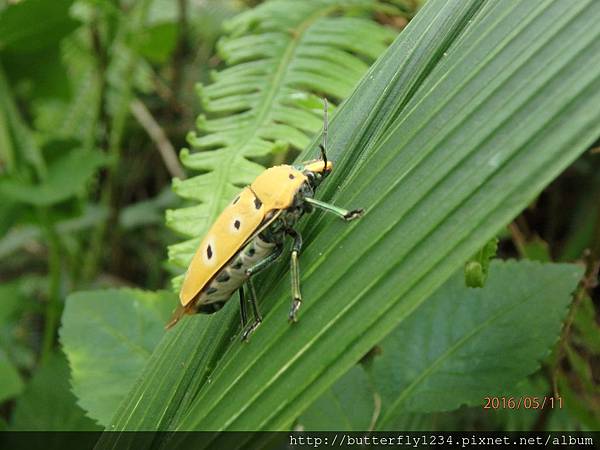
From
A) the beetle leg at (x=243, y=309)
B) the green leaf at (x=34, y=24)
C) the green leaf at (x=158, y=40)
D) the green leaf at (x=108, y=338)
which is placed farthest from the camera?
the green leaf at (x=158, y=40)

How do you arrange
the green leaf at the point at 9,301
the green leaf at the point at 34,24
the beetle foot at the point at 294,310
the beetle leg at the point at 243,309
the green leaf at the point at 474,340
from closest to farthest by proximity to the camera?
the beetle foot at the point at 294,310 → the beetle leg at the point at 243,309 → the green leaf at the point at 474,340 → the green leaf at the point at 34,24 → the green leaf at the point at 9,301

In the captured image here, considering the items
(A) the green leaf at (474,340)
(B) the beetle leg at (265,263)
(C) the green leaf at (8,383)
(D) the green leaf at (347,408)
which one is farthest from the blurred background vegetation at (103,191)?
(B) the beetle leg at (265,263)

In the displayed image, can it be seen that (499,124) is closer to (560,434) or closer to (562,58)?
(562,58)

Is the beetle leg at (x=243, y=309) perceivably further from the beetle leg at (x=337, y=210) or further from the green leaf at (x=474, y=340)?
the green leaf at (x=474, y=340)

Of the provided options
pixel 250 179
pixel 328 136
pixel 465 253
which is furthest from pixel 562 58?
pixel 250 179

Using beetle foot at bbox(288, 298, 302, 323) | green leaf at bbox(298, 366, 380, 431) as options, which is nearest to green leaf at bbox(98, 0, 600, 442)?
beetle foot at bbox(288, 298, 302, 323)

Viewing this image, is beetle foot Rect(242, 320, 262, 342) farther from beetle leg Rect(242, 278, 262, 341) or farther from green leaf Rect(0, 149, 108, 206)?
green leaf Rect(0, 149, 108, 206)
